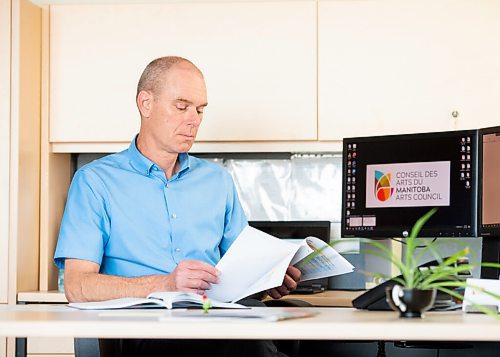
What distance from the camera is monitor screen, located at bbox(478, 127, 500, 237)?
8.35 feet

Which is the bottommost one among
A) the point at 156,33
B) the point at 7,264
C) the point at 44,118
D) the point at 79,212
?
the point at 7,264

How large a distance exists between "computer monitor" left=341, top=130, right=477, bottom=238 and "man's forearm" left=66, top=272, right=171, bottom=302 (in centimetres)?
98

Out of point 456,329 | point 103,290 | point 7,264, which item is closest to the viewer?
point 456,329

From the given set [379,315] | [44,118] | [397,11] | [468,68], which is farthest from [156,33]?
[379,315]

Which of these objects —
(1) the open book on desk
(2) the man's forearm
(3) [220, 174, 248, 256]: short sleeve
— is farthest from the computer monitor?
(1) the open book on desk

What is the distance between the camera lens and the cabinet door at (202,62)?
3.54 m

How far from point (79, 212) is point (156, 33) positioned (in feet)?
4.23

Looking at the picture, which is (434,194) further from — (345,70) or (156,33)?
(156,33)

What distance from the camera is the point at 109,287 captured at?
2.25 m

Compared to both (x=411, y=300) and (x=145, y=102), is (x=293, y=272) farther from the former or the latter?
(x=145, y=102)

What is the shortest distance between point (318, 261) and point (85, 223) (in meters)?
0.65

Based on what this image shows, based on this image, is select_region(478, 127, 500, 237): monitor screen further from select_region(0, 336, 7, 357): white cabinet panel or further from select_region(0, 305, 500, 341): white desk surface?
select_region(0, 336, 7, 357): white cabinet panel

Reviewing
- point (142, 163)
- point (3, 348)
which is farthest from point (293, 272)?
point (3, 348)

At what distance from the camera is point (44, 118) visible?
11.9 ft
